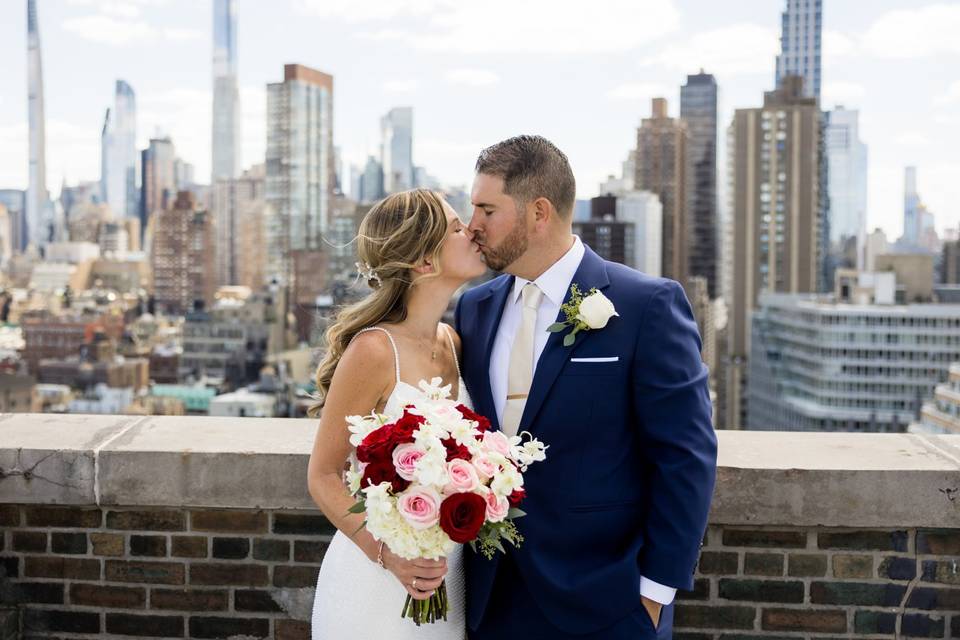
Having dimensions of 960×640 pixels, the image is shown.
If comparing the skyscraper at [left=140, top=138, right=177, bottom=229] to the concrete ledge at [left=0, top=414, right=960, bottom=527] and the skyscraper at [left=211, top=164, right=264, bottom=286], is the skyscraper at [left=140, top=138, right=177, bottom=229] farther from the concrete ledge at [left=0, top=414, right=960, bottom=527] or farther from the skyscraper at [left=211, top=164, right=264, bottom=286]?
the concrete ledge at [left=0, top=414, right=960, bottom=527]

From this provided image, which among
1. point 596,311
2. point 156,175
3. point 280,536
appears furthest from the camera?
point 156,175

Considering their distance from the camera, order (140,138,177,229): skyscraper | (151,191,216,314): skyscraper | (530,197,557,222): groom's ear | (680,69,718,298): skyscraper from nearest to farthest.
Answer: (530,197,557,222): groom's ear, (151,191,216,314): skyscraper, (680,69,718,298): skyscraper, (140,138,177,229): skyscraper

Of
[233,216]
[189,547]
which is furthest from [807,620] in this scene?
[233,216]

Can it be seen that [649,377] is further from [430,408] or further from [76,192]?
[76,192]

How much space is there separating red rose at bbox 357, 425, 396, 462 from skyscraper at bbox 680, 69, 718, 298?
5136 inches

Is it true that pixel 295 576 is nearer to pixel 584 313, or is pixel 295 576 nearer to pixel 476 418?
pixel 476 418

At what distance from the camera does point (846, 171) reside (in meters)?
155

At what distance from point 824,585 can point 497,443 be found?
135 cm

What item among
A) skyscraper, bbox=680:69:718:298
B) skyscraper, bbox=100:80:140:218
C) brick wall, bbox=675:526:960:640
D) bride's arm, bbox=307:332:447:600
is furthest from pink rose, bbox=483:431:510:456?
skyscraper, bbox=100:80:140:218

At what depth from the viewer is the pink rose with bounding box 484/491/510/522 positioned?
2238 mm

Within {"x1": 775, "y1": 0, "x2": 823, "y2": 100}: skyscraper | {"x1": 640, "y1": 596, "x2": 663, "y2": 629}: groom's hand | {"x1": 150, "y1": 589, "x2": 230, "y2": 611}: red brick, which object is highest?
{"x1": 775, "y1": 0, "x2": 823, "y2": 100}: skyscraper

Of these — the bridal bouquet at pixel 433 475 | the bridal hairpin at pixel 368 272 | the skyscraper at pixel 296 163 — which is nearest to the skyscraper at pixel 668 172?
the skyscraper at pixel 296 163

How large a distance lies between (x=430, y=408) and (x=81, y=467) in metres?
1.42

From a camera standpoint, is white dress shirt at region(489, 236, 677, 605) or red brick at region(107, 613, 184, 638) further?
red brick at region(107, 613, 184, 638)
